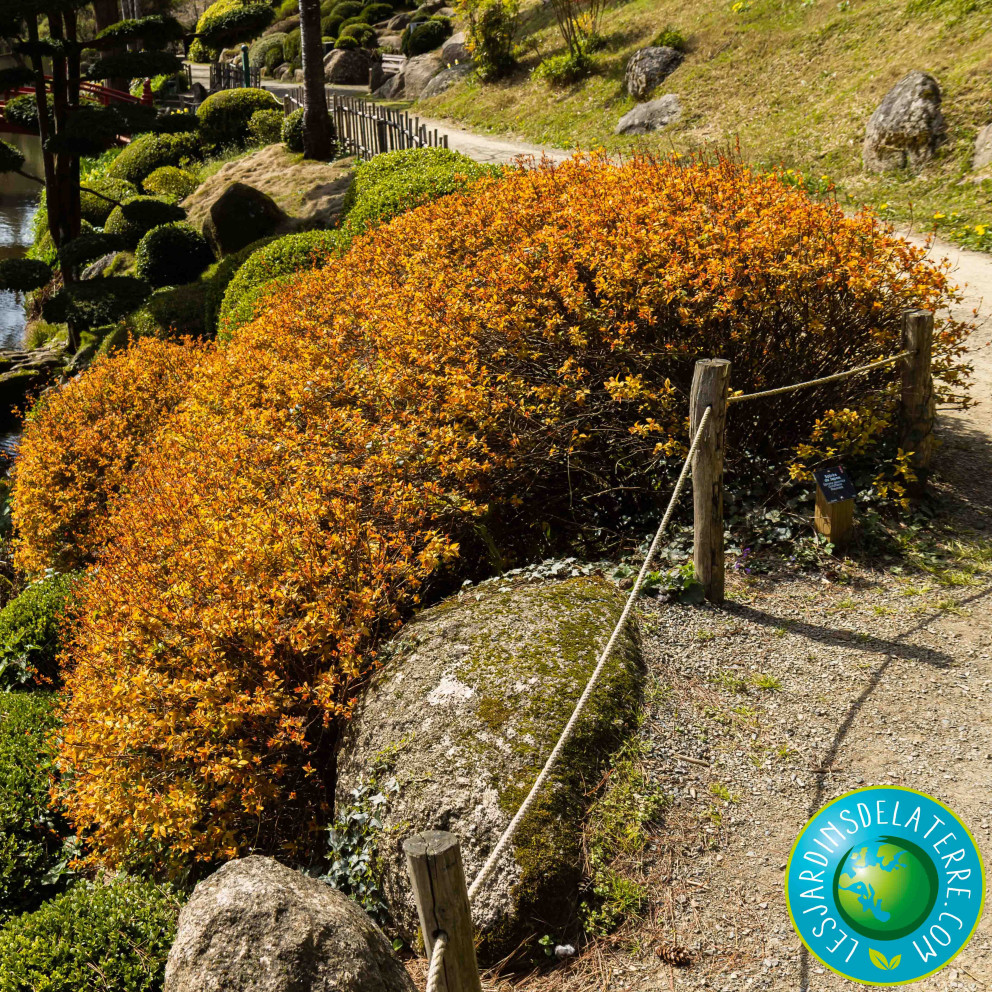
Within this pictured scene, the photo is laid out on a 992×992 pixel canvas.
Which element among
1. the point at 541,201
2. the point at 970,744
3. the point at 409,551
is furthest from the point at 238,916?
the point at 541,201

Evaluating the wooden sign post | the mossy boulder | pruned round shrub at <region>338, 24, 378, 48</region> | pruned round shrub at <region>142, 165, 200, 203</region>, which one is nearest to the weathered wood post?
the mossy boulder

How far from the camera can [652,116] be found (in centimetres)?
1574

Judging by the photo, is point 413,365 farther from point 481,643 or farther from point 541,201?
point 481,643

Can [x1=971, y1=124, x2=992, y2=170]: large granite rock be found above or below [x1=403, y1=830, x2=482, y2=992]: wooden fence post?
above

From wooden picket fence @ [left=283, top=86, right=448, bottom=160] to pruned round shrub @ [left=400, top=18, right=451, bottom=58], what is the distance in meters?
9.54

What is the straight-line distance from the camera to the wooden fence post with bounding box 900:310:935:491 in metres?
4.91

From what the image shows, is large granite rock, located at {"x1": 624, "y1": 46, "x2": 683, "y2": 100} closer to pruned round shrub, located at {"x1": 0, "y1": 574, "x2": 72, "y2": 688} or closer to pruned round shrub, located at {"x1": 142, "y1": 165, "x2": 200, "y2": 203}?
pruned round shrub, located at {"x1": 142, "y1": 165, "x2": 200, "y2": 203}

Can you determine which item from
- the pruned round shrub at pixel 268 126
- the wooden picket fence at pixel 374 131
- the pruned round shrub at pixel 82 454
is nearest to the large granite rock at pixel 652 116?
the wooden picket fence at pixel 374 131

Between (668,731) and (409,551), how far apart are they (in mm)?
1612

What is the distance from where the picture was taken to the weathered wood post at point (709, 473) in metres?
4.17

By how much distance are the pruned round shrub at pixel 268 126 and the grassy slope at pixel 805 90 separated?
16.5 ft

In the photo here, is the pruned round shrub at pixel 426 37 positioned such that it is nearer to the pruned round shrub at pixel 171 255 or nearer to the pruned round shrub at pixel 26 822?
the pruned round shrub at pixel 171 255

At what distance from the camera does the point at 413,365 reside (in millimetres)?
5977

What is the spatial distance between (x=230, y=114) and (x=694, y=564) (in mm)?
22418
